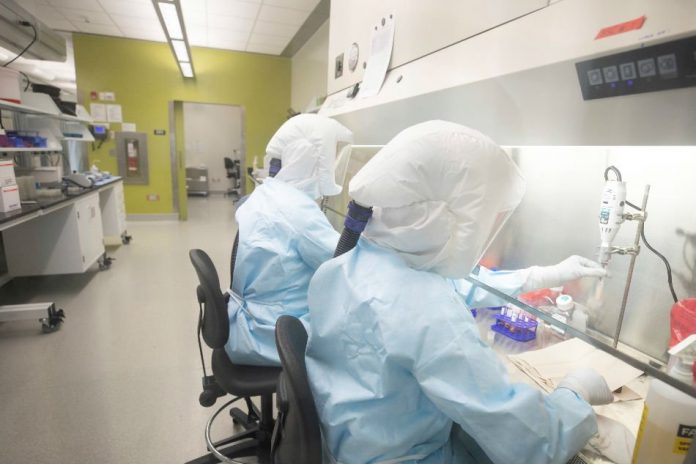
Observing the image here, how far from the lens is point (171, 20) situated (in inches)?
128

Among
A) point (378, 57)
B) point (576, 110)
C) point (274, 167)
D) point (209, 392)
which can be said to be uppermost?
point (378, 57)

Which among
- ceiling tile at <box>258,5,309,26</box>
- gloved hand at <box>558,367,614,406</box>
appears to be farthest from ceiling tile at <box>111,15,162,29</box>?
gloved hand at <box>558,367,614,406</box>

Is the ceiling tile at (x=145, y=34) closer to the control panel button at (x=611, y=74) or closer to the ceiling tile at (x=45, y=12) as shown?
the ceiling tile at (x=45, y=12)

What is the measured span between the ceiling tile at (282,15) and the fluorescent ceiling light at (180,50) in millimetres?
967

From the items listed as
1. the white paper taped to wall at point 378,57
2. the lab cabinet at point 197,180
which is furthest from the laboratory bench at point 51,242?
the lab cabinet at point 197,180

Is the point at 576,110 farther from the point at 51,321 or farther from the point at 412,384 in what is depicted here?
the point at 51,321

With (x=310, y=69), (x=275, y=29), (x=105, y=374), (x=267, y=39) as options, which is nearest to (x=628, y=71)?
(x=105, y=374)

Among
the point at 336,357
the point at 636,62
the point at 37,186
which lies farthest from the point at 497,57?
the point at 37,186

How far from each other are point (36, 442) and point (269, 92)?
5.79 metres

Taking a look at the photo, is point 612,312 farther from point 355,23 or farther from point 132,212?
point 132,212

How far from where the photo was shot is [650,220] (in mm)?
1029

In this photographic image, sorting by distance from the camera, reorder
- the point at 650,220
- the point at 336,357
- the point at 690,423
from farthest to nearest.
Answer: the point at 650,220 → the point at 336,357 → the point at 690,423

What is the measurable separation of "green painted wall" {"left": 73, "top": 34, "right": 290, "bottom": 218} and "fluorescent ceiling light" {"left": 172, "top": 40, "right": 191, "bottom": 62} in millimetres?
1304

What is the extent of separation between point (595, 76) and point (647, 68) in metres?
0.08
